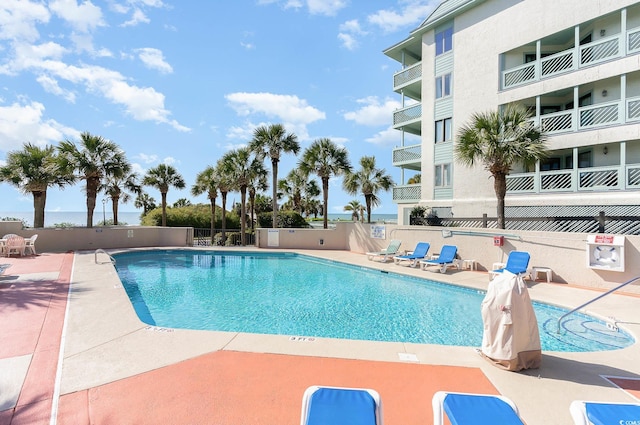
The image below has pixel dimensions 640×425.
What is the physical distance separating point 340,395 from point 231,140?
83.0ft

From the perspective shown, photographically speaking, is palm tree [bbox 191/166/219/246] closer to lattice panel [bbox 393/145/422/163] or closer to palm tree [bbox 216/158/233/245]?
palm tree [bbox 216/158/233/245]

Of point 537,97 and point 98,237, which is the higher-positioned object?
point 537,97

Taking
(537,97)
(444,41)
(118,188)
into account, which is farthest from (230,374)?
(118,188)

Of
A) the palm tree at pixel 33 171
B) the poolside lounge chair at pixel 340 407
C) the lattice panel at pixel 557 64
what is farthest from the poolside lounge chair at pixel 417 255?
the palm tree at pixel 33 171

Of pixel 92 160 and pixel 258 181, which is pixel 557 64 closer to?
pixel 258 181

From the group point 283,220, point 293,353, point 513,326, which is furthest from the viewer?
point 283,220

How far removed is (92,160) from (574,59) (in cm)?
2523

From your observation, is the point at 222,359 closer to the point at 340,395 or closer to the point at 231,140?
the point at 340,395

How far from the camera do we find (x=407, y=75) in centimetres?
2278

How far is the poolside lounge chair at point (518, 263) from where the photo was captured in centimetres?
1084

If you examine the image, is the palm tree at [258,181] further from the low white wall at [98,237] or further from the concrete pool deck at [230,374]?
the concrete pool deck at [230,374]

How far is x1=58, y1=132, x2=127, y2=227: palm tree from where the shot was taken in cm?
1938

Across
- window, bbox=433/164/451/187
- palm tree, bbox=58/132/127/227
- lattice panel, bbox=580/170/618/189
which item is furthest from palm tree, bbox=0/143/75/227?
lattice panel, bbox=580/170/618/189

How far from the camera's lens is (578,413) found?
2559 mm
